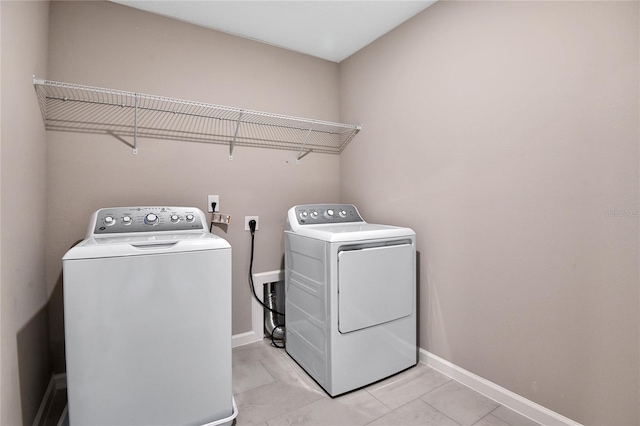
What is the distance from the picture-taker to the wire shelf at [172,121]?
5.82ft

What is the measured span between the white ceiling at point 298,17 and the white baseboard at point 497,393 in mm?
2252

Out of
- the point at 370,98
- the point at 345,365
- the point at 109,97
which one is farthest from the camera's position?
the point at 370,98

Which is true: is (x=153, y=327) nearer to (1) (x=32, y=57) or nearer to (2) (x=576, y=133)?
(1) (x=32, y=57)

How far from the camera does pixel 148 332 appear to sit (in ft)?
4.20

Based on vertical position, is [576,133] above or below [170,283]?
above

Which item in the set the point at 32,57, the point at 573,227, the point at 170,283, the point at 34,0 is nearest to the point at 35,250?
the point at 170,283

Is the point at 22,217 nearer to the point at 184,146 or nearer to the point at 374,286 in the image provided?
the point at 184,146

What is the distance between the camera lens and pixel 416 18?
207 centimetres

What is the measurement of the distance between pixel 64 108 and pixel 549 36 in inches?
101

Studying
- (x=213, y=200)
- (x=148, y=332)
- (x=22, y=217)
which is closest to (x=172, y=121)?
(x=213, y=200)

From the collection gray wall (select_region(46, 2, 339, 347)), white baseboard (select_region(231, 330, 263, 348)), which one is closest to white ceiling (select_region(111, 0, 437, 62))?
gray wall (select_region(46, 2, 339, 347))

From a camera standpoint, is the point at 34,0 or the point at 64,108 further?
the point at 64,108

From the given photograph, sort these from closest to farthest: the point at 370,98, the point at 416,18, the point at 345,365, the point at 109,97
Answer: the point at 345,365
the point at 109,97
the point at 416,18
the point at 370,98

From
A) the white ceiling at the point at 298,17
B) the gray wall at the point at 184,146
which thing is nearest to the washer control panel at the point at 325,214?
the gray wall at the point at 184,146
